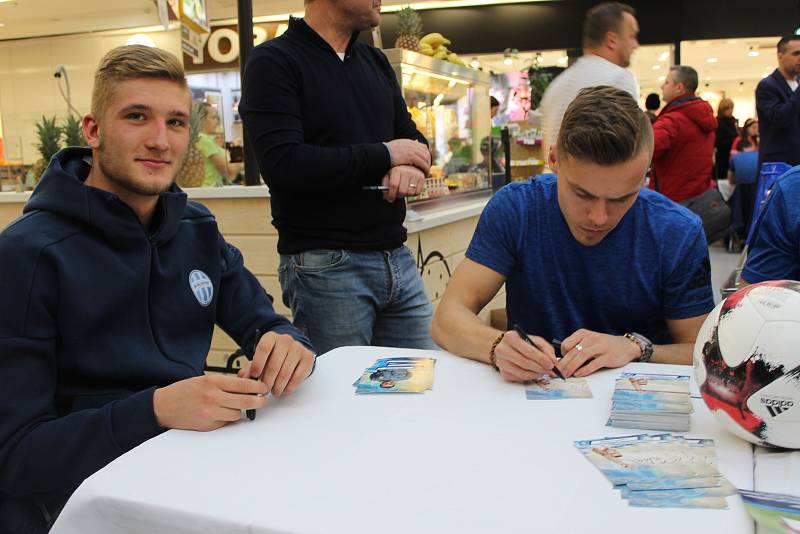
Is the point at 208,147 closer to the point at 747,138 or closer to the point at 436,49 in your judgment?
the point at 436,49

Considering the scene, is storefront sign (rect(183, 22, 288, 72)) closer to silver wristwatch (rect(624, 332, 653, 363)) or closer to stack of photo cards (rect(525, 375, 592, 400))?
silver wristwatch (rect(624, 332, 653, 363))

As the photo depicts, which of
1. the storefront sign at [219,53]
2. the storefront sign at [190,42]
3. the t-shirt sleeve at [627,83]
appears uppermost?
the storefront sign at [219,53]

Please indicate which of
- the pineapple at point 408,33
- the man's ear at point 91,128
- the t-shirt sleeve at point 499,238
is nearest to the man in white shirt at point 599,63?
the pineapple at point 408,33

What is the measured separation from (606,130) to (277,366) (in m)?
0.86

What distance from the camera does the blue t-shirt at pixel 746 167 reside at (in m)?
7.63

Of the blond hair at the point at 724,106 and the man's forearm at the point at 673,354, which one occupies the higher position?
the blond hair at the point at 724,106

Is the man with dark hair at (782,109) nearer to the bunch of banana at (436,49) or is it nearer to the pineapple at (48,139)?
the bunch of banana at (436,49)

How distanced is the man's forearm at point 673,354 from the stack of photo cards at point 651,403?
269mm

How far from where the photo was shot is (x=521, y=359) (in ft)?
4.27

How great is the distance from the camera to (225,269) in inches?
65.3

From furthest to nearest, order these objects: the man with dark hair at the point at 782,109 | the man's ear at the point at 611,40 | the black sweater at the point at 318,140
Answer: the man with dark hair at the point at 782,109 < the man's ear at the point at 611,40 < the black sweater at the point at 318,140

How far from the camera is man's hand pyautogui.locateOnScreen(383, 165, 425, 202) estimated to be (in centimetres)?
196

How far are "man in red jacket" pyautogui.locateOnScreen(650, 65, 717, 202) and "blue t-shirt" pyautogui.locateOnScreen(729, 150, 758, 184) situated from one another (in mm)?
3308

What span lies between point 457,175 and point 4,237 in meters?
2.90
